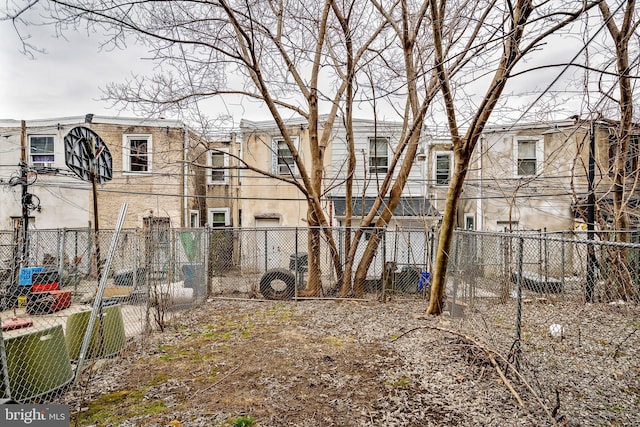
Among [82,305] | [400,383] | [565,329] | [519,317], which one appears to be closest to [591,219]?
[565,329]

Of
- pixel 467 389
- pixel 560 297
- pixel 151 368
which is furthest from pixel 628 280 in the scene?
pixel 151 368

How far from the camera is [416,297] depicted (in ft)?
27.4

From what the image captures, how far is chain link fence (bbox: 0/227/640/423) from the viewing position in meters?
3.26

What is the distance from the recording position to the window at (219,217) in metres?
16.1

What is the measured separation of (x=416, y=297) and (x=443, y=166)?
23.6 ft

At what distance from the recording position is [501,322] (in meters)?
5.87

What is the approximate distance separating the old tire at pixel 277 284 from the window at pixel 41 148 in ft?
37.6

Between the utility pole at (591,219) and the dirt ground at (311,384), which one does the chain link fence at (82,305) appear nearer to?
the dirt ground at (311,384)

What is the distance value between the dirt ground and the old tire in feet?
7.86

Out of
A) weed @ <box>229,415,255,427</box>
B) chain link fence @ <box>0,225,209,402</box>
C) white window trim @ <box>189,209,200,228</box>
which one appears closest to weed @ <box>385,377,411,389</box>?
weed @ <box>229,415,255,427</box>

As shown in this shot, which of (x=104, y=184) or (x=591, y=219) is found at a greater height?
(x=104, y=184)

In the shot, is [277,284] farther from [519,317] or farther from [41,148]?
[41,148]

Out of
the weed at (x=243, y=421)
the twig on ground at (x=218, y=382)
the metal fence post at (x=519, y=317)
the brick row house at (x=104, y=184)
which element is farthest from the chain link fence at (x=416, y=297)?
the brick row house at (x=104, y=184)

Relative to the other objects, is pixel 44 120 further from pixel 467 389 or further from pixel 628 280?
pixel 628 280
